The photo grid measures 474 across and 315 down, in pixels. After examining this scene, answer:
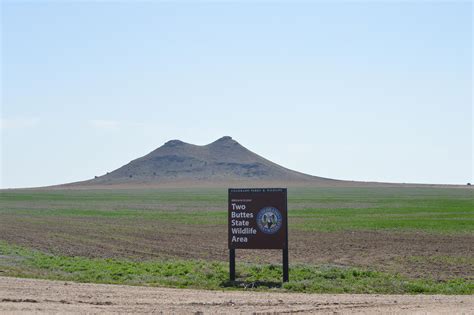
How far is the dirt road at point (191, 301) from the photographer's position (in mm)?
15086

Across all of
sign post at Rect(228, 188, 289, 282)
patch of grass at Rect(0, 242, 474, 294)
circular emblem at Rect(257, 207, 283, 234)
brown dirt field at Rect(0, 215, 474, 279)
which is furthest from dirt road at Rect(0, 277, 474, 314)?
brown dirt field at Rect(0, 215, 474, 279)

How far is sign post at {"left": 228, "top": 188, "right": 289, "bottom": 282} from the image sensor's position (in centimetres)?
2223

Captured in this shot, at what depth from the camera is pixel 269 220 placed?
2238 cm

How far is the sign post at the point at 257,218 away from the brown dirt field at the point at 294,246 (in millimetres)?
Result: 4853

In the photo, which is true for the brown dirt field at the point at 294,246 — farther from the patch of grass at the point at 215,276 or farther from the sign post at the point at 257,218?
the sign post at the point at 257,218

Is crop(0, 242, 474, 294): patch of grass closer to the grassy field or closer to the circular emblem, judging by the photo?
the grassy field

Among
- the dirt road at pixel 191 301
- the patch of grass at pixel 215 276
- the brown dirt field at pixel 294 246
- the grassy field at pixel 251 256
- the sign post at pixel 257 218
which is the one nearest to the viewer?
the dirt road at pixel 191 301

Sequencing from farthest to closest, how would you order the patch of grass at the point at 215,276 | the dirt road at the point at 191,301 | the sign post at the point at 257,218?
the sign post at the point at 257,218
the patch of grass at the point at 215,276
the dirt road at the point at 191,301

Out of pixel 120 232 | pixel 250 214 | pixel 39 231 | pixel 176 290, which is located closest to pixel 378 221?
pixel 120 232

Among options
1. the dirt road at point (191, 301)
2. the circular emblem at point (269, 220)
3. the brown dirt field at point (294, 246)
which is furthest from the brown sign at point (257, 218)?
the brown dirt field at point (294, 246)

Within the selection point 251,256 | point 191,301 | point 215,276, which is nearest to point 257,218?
point 215,276

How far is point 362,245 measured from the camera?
3528cm

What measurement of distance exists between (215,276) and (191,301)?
6288 millimetres

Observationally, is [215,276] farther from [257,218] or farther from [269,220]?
[269,220]
